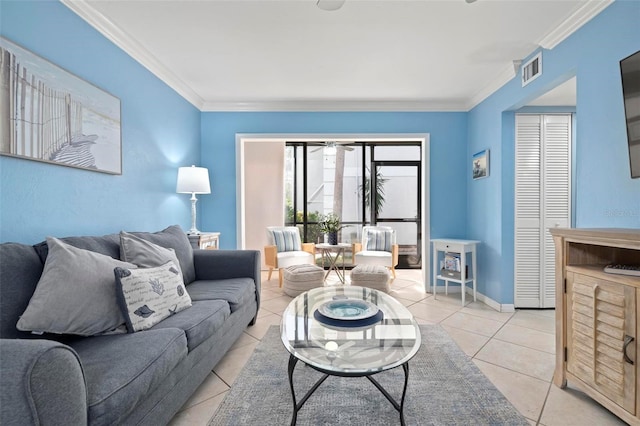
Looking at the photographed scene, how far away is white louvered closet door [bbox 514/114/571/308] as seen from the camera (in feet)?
10.7

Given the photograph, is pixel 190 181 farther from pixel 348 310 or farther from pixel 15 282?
pixel 348 310

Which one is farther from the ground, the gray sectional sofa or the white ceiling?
the white ceiling

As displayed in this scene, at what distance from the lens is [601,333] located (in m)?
1.60

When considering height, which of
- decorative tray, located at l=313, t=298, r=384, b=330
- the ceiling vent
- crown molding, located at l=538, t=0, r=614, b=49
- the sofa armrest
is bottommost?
decorative tray, located at l=313, t=298, r=384, b=330

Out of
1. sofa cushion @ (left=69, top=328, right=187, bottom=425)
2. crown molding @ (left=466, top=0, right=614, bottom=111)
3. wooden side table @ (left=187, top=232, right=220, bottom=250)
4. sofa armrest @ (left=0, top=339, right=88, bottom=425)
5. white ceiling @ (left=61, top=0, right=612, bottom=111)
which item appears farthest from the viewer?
wooden side table @ (left=187, top=232, right=220, bottom=250)

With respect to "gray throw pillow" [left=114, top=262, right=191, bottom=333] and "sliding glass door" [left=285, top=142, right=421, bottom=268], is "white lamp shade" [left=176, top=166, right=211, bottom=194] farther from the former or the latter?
"sliding glass door" [left=285, top=142, right=421, bottom=268]

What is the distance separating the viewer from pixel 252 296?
2709mm

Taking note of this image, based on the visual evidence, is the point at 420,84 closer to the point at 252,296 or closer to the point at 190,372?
the point at 252,296

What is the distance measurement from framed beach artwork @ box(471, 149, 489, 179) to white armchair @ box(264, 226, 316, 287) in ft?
8.01

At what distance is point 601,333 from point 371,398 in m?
1.30

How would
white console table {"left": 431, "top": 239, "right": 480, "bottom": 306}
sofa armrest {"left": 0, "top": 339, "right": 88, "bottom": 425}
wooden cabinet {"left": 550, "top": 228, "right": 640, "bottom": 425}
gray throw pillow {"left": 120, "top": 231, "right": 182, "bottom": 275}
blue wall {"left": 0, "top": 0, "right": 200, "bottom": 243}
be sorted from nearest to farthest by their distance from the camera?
sofa armrest {"left": 0, "top": 339, "right": 88, "bottom": 425} < wooden cabinet {"left": 550, "top": 228, "right": 640, "bottom": 425} < blue wall {"left": 0, "top": 0, "right": 200, "bottom": 243} < gray throw pillow {"left": 120, "top": 231, "right": 182, "bottom": 275} < white console table {"left": 431, "top": 239, "right": 480, "bottom": 306}

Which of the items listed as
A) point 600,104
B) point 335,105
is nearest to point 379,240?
point 335,105

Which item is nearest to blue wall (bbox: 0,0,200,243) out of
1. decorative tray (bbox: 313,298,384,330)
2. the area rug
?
the area rug

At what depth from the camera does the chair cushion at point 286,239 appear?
4543 millimetres
